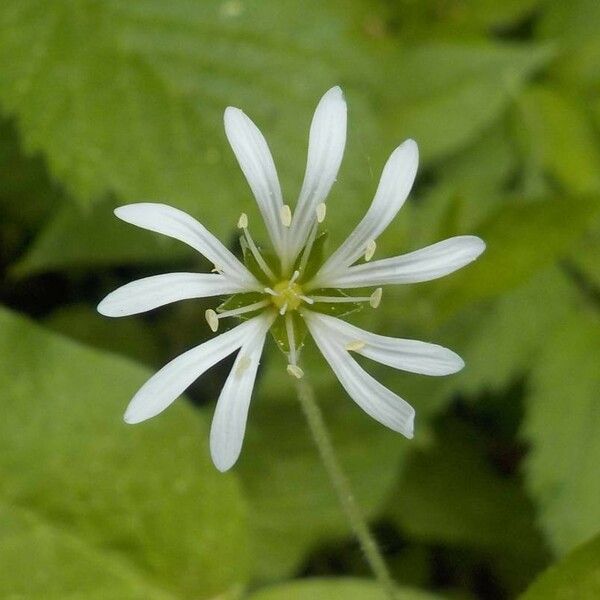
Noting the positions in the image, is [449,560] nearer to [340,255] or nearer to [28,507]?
[28,507]

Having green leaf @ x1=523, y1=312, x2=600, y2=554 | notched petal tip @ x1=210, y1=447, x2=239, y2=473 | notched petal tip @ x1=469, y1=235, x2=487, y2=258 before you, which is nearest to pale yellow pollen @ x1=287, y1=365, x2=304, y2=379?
notched petal tip @ x1=210, y1=447, x2=239, y2=473

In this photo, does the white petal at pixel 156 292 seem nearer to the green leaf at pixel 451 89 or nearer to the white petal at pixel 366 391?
the white petal at pixel 366 391

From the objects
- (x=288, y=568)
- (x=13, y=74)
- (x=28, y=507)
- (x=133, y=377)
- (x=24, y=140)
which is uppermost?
(x=13, y=74)

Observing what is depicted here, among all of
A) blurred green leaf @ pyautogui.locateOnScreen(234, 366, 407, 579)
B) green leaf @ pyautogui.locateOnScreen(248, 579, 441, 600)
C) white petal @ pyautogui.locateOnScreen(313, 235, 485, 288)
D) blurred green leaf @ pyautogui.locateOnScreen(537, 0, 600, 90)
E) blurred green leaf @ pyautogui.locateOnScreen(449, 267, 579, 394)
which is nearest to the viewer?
white petal @ pyautogui.locateOnScreen(313, 235, 485, 288)

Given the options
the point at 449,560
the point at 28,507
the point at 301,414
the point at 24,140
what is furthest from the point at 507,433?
the point at 24,140

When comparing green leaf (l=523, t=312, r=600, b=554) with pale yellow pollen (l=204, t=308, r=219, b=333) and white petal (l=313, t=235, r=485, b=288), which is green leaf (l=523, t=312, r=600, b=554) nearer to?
white petal (l=313, t=235, r=485, b=288)

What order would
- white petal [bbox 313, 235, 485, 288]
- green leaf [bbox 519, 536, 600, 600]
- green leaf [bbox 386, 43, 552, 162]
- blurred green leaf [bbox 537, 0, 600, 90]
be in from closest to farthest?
1. white petal [bbox 313, 235, 485, 288]
2. green leaf [bbox 519, 536, 600, 600]
3. green leaf [bbox 386, 43, 552, 162]
4. blurred green leaf [bbox 537, 0, 600, 90]

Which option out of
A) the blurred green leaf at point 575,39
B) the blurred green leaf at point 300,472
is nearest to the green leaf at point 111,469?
the blurred green leaf at point 300,472
